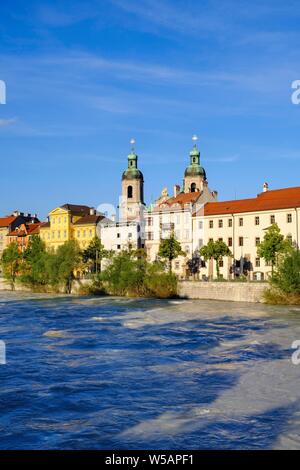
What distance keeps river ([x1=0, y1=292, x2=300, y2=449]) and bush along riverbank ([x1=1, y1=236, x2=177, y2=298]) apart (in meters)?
24.0

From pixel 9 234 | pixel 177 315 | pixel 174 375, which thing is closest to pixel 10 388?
pixel 174 375

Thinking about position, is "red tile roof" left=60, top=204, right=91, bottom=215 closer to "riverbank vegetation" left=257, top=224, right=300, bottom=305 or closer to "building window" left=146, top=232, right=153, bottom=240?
Result: "building window" left=146, top=232, right=153, bottom=240

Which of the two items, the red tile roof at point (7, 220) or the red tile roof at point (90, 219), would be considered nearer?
the red tile roof at point (90, 219)

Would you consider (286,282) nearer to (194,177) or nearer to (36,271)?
(36,271)

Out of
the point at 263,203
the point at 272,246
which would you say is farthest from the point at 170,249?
the point at 272,246

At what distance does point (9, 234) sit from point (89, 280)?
50.3m

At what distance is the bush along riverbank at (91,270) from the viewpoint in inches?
2282

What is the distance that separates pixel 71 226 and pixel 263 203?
37106 mm

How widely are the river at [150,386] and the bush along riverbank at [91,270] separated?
24.0 meters

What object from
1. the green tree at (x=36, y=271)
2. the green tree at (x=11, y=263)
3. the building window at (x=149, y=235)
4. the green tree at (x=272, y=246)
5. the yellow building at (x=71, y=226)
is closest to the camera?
the green tree at (x=272, y=246)

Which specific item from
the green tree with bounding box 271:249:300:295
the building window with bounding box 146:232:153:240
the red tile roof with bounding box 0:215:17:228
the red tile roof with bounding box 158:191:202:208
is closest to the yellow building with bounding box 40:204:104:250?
the building window with bounding box 146:232:153:240

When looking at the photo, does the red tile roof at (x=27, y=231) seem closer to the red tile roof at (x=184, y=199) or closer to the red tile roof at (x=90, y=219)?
the red tile roof at (x=90, y=219)

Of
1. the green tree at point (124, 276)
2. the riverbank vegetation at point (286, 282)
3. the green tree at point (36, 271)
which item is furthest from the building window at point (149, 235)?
the riverbank vegetation at point (286, 282)
